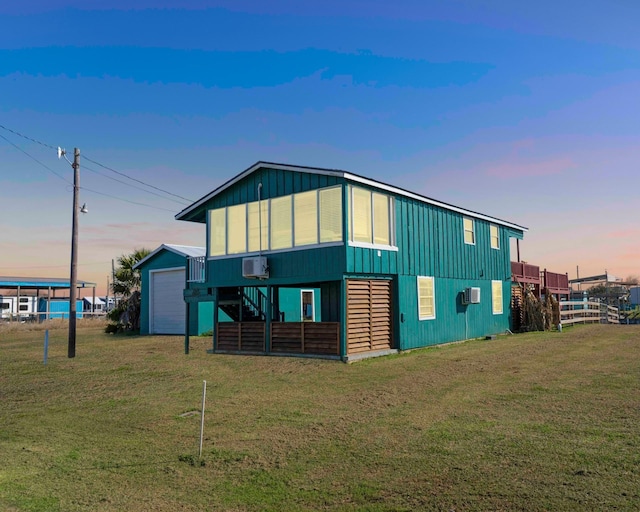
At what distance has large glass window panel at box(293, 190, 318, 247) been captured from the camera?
15.2 m

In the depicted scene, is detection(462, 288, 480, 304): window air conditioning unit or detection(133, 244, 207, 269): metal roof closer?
detection(462, 288, 480, 304): window air conditioning unit

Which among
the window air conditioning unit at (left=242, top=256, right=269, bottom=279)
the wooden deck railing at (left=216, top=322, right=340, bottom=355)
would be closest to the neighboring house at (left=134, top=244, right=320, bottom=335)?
the wooden deck railing at (left=216, top=322, right=340, bottom=355)

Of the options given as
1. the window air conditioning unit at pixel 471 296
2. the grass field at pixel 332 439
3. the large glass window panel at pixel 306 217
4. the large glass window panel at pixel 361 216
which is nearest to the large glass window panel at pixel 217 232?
the large glass window panel at pixel 306 217

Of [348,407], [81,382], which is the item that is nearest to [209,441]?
[348,407]

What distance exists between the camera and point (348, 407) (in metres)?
8.48

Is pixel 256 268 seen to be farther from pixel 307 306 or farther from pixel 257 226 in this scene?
pixel 307 306

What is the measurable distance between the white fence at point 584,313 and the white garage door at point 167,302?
19.2m

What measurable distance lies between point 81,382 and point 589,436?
1020 centimetres

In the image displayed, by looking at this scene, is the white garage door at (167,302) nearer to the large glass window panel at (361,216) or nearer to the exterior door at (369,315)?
the exterior door at (369,315)

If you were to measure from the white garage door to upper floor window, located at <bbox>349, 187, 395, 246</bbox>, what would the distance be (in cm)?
1449

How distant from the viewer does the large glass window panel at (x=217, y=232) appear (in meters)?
18.0

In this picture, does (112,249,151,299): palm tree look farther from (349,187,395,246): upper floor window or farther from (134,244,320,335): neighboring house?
(349,187,395,246): upper floor window

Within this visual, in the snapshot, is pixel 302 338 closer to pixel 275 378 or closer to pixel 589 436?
pixel 275 378

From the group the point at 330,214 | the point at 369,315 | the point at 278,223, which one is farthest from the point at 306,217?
the point at 369,315
